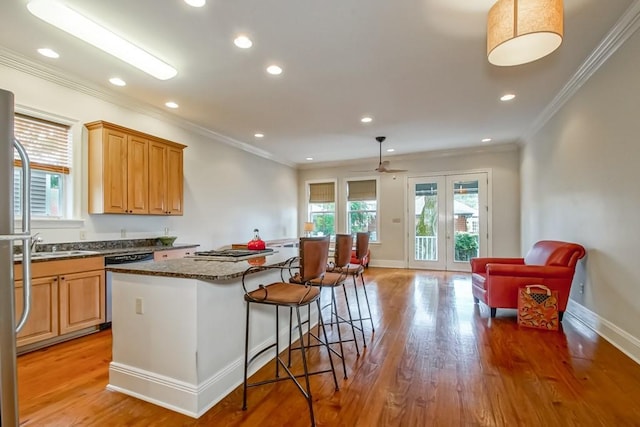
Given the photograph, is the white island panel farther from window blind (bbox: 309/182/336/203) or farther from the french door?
window blind (bbox: 309/182/336/203)

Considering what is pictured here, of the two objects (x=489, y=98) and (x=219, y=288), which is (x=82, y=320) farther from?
(x=489, y=98)

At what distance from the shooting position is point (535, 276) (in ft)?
11.1

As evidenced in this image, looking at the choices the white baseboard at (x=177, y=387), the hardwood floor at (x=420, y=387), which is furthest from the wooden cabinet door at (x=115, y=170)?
the white baseboard at (x=177, y=387)

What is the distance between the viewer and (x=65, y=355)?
274 centimetres

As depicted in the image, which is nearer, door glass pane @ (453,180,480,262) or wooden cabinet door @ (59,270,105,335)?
wooden cabinet door @ (59,270,105,335)

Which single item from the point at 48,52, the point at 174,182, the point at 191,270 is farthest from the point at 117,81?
the point at 191,270

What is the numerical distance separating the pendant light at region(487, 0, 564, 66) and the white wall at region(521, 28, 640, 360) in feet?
3.68

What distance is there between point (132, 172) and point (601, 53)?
536 cm

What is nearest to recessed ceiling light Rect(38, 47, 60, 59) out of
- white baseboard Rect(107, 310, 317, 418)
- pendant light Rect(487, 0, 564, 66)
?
white baseboard Rect(107, 310, 317, 418)

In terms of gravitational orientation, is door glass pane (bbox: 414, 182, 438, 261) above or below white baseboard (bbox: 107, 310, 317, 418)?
above

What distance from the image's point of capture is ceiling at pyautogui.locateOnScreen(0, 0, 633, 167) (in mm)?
2426

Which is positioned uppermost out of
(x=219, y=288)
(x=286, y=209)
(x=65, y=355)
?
(x=286, y=209)

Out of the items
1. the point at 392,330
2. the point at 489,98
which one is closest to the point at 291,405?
the point at 392,330

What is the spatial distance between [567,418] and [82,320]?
415 cm
